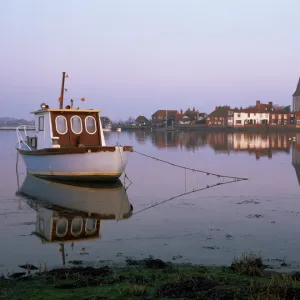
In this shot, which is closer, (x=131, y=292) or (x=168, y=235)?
(x=131, y=292)

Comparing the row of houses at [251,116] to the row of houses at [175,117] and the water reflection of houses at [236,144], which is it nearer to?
the row of houses at [175,117]

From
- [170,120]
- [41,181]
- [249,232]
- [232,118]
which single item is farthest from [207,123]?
[249,232]

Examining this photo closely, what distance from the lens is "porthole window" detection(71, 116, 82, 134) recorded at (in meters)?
23.2

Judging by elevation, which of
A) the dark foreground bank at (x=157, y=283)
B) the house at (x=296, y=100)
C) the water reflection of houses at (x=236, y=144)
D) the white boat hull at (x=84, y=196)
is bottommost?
the water reflection of houses at (x=236, y=144)

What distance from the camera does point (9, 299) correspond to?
22.0ft

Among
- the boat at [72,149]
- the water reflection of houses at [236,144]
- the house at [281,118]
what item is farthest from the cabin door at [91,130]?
the house at [281,118]

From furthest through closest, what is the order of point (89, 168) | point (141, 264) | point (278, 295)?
point (89, 168)
point (141, 264)
point (278, 295)

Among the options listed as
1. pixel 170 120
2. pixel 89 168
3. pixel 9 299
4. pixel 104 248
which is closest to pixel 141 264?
pixel 104 248

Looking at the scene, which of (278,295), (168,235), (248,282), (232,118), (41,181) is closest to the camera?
(278,295)

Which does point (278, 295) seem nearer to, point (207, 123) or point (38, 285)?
point (38, 285)

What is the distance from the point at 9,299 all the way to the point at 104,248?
397cm

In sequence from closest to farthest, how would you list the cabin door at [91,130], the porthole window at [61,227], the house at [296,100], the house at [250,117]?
the porthole window at [61,227] < the cabin door at [91,130] < the house at [250,117] < the house at [296,100]

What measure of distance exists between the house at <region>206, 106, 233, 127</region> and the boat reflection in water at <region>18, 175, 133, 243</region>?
11403 cm

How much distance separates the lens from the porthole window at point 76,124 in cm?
2316
